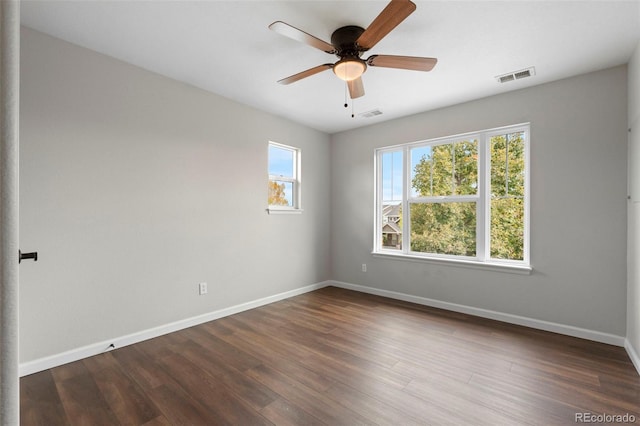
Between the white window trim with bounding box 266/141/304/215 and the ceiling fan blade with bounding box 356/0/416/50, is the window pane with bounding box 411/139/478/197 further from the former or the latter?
the ceiling fan blade with bounding box 356/0/416/50

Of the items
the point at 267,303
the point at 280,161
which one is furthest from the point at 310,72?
the point at 267,303

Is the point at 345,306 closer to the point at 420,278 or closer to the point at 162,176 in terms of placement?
the point at 420,278

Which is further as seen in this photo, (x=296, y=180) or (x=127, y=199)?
(x=296, y=180)

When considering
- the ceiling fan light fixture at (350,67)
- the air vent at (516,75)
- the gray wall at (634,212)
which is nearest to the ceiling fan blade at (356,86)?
the ceiling fan light fixture at (350,67)

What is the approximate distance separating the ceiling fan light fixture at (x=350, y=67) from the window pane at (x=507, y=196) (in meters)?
2.22

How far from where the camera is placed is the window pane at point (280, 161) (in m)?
4.29

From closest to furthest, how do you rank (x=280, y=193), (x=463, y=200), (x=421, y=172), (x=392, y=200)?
(x=463, y=200) < (x=421, y=172) < (x=280, y=193) < (x=392, y=200)

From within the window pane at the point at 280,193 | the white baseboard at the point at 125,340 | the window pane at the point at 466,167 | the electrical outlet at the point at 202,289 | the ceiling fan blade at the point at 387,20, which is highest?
the ceiling fan blade at the point at 387,20

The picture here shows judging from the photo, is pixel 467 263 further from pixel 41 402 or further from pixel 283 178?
pixel 41 402

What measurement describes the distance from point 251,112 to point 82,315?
2.80 metres

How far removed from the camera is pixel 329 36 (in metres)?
2.36

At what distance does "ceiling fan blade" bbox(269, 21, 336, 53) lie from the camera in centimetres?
178

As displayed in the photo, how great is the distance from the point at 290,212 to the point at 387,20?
2.98 metres

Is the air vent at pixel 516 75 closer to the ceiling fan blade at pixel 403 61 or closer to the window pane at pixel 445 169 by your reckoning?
the window pane at pixel 445 169
